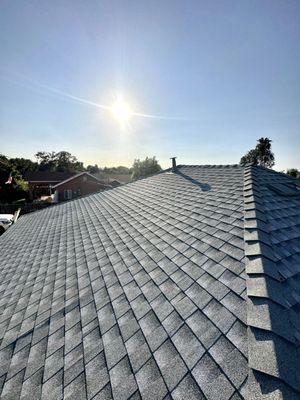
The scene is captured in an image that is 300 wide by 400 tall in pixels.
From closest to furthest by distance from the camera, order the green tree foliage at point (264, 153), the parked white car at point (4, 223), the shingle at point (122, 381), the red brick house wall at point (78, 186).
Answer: the shingle at point (122, 381), the parked white car at point (4, 223), the red brick house wall at point (78, 186), the green tree foliage at point (264, 153)

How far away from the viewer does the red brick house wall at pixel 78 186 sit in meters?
43.0

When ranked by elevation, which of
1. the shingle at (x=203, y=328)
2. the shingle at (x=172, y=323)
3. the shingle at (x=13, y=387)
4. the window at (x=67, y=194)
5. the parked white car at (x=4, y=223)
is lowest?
the parked white car at (x=4, y=223)

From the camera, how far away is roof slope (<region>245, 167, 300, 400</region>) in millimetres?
1576

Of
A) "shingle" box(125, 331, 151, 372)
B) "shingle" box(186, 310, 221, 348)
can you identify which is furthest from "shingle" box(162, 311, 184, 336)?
"shingle" box(125, 331, 151, 372)

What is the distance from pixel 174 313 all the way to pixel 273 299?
46.8 inches

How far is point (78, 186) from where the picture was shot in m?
44.3

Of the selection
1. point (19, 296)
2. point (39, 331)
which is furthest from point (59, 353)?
point (19, 296)

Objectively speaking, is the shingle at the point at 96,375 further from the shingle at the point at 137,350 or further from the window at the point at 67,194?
the window at the point at 67,194

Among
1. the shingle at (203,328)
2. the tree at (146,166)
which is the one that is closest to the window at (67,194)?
the tree at (146,166)

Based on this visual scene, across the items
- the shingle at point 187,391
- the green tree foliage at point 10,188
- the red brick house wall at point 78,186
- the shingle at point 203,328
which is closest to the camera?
the shingle at point 187,391

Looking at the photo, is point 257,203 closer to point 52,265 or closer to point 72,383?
point 72,383

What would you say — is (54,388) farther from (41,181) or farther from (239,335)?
(41,181)

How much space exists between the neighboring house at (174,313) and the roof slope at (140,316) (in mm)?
15

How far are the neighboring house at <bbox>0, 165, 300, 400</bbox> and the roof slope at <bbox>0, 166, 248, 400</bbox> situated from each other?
0.02 metres
